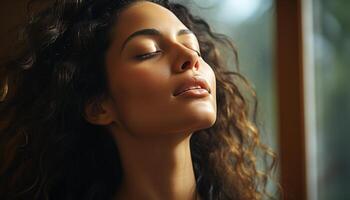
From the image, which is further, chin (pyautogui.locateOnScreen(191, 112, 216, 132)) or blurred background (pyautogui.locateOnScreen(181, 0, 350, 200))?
blurred background (pyautogui.locateOnScreen(181, 0, 350, 200))

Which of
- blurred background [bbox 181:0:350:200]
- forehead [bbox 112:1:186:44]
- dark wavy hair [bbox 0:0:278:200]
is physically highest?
forehead [bbox 112:1:186:44]

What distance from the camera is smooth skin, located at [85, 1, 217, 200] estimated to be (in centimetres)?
82

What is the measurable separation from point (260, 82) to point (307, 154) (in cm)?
24

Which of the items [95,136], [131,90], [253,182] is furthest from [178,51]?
[253,182]

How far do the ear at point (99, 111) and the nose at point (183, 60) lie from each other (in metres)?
0.14

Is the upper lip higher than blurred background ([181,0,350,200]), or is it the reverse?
the upper lip

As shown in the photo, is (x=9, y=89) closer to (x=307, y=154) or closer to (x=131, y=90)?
(x=131, y=90)

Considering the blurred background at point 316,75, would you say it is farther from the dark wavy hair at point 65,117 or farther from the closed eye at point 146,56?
the closed eye at point 146,56

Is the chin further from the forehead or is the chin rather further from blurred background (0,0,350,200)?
blurred background (0,0,350,200)

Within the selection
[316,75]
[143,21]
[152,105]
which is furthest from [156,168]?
[316,75]

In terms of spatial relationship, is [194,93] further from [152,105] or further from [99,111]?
[99,111]

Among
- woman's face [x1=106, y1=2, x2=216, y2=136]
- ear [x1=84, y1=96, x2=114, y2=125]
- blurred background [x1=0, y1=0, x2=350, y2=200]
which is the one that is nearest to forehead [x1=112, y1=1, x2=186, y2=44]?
woman's face [x1=106, y1=2, x2=216, y2=136]

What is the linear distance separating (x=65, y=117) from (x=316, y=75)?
2.53 ft

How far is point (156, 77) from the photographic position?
829 mm
